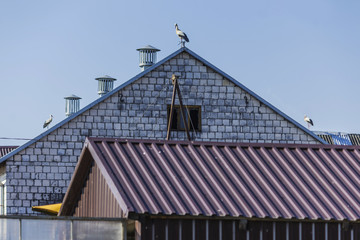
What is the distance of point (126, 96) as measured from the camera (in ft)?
122

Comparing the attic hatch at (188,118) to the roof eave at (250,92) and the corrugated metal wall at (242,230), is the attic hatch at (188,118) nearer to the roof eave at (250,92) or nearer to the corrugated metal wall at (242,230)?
the roof eave at (250,92)

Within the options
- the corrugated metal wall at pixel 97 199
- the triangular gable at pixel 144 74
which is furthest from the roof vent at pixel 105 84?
the corrugated metal wall at pixel 97 199

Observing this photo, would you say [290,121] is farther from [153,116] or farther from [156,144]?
[156,144]

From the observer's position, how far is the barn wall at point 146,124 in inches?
1443

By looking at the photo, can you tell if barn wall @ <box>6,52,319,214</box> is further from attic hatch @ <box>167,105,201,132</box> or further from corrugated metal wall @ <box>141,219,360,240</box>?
corrugated metal wall @ <box>141,219,360,240</box>

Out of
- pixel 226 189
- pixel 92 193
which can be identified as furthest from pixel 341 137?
pixel 226 189

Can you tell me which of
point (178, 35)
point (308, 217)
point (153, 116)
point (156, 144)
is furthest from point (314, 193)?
point (178, 35)

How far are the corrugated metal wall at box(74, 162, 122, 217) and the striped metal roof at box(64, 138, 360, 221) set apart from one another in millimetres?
621

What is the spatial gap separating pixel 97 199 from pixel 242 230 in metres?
3.44

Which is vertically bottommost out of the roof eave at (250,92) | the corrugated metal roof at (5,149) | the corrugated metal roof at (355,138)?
the corrugated metal roof at (5,149)

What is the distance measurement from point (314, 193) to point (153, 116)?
16740 millimetres

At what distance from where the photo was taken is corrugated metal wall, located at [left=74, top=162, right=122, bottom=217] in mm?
20938

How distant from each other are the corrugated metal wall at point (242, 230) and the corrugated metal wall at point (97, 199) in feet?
3.26

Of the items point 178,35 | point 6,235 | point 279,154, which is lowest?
point 6,235
